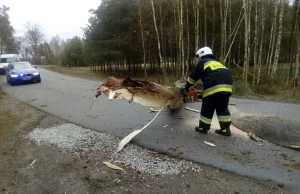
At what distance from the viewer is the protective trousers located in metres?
4.50

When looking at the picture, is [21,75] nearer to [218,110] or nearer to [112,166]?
[112,166]

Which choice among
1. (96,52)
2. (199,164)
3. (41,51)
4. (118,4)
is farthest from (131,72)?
(41,51)

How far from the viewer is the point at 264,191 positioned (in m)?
2.75

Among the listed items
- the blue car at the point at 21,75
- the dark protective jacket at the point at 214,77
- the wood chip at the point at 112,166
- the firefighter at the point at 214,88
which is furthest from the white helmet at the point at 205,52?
the blue car at the point at 21,75

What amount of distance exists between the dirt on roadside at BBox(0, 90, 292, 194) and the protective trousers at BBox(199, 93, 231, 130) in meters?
1.41

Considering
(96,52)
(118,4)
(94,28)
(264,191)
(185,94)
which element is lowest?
(264,191)

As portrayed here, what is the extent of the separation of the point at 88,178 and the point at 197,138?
2.28 m

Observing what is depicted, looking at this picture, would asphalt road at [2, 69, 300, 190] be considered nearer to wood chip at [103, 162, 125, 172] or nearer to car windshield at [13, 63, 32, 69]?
wood chip at [103, 162, 125, 172]

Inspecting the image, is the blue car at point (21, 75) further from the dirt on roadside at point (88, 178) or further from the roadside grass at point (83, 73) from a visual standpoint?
the dirt on roadside at point (88, 178)

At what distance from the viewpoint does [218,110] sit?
4.61 metres

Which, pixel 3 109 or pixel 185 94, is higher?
pixel 185 94

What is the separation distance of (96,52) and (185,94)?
21917mm

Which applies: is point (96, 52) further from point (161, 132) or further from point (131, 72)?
point (161, 132)

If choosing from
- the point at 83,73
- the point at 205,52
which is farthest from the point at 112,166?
the point at 83,73
